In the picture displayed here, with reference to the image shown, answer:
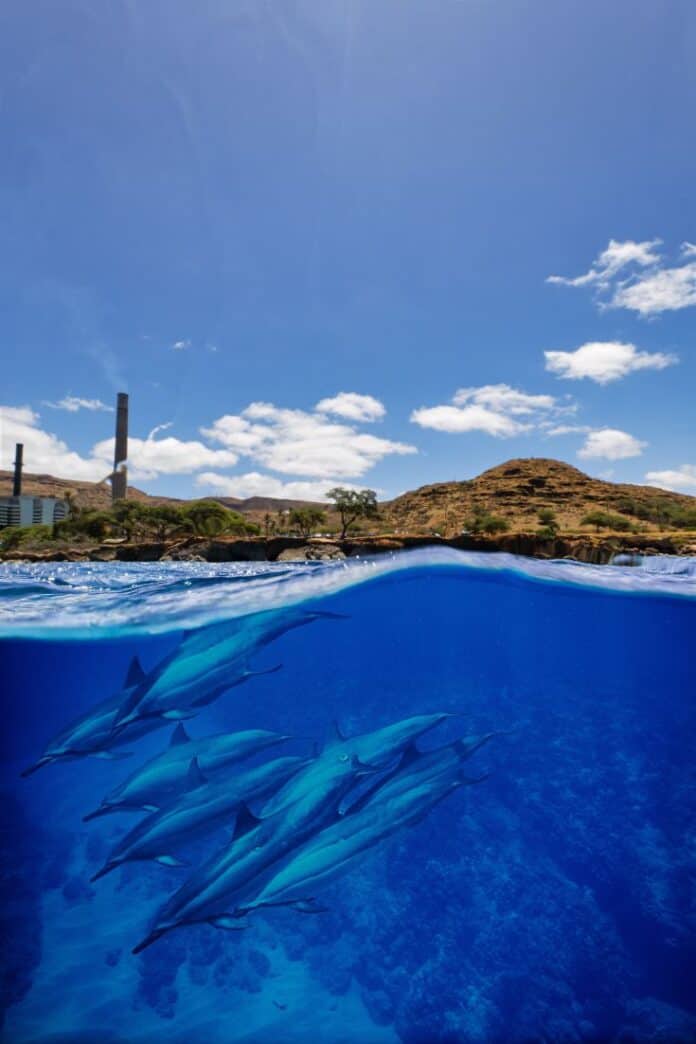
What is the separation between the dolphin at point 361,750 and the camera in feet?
15.6

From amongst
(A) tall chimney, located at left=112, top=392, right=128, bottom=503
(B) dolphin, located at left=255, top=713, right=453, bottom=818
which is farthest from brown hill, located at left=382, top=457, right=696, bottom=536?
(B) dolphin, located at left=255, top=713, right=453, bottom=818

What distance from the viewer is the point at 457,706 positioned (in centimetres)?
1057

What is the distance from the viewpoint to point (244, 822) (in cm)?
436

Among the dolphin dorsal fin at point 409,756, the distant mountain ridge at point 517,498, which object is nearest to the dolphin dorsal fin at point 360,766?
the dolphin dorsal fin at point 409,756

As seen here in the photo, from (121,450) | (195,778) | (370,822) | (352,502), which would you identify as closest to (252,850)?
(195,778)

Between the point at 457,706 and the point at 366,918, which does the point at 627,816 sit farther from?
the point at 366,918

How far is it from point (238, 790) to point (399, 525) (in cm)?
8082

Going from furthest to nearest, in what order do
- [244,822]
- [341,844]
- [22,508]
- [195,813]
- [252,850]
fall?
[22,508] < [195,813] < [341,844] < [244,822] < [252,850]

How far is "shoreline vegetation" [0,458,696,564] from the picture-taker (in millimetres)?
13453

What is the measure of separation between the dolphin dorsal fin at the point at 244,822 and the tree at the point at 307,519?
1778 inches

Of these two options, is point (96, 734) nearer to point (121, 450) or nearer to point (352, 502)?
point (352, 502)

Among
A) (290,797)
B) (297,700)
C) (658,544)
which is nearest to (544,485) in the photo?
(658,544)

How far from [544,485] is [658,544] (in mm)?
92611

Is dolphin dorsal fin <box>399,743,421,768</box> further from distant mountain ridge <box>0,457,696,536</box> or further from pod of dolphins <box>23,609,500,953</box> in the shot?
distant mountain ridge <box>0,457,696,536</box>
